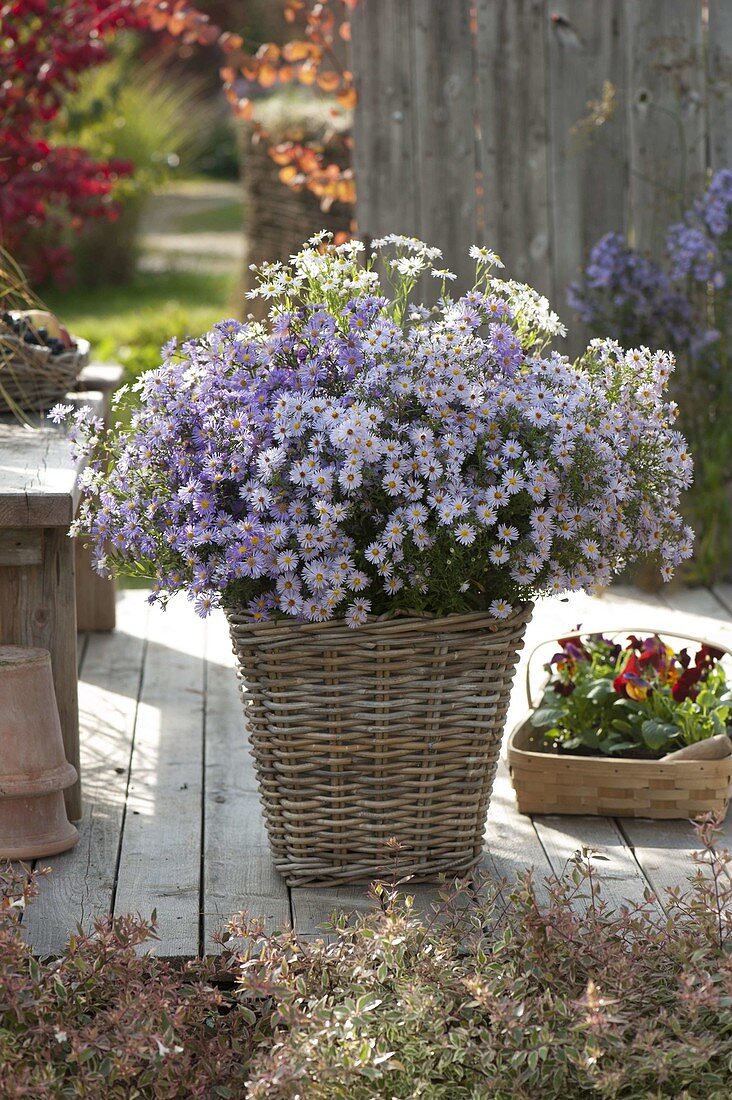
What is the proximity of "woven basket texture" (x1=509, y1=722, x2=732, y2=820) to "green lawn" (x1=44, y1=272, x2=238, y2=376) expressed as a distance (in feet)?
14.6

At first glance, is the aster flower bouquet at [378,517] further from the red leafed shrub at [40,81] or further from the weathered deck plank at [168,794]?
the red leafed shrub at [40,81]

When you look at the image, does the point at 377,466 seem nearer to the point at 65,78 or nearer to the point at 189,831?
the point at 189,831

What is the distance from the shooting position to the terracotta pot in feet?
8.03

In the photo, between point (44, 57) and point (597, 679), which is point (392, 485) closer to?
point (597, 679)

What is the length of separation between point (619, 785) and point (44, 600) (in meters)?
Result: 1.13

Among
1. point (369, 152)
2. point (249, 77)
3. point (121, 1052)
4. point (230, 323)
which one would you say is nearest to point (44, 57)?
point (249, 77)

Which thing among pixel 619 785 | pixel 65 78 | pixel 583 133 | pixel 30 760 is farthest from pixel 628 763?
pixel 65 78

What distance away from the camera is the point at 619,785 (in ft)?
8.73

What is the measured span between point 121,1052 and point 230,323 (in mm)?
1145

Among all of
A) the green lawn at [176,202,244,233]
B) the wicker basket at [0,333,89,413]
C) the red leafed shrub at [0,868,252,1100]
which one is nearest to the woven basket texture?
the red leafed shrub at [0,868,252,1100]

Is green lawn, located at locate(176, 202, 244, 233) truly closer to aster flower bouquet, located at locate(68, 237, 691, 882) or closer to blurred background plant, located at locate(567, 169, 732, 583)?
blurred background plant, located at locate(567, 169, 732, 583)

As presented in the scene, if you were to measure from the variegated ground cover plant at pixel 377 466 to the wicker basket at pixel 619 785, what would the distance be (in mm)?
471

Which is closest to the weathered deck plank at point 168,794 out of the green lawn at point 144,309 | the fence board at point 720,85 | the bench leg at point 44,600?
the bench leg at point 44,600

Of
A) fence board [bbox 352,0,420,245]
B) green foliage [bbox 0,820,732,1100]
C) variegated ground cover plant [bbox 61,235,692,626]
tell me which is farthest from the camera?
fence board [bbox 352,0,420,245]
